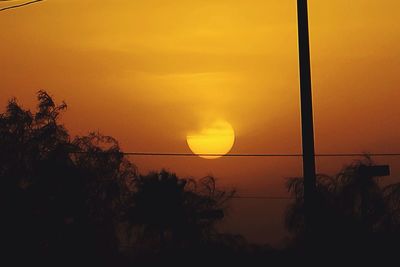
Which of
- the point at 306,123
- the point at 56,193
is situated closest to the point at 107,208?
the point at 56,193

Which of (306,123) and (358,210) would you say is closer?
(306,123)

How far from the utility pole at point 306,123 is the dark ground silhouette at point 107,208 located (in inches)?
489

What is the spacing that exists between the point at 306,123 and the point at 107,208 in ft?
83.2

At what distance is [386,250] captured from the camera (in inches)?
1780

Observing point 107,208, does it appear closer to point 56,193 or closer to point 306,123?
point 56,193

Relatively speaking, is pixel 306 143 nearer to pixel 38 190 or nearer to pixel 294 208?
pixel 38 190

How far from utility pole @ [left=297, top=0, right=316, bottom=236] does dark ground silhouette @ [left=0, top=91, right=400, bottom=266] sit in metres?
12.4

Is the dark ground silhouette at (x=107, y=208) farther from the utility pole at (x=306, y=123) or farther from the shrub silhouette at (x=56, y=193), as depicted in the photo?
the utility pole at (x=306, y=123)

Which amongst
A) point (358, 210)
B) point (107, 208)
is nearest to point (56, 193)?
point (107, 208)

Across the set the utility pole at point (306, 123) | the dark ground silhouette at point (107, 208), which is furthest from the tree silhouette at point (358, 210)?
the utility pole at point (306, 123)

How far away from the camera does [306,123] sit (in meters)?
15.2

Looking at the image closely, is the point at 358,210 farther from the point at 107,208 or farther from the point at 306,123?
the point at 306,123

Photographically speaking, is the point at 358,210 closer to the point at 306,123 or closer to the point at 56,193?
the point at 56,193

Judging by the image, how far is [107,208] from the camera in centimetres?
3959
